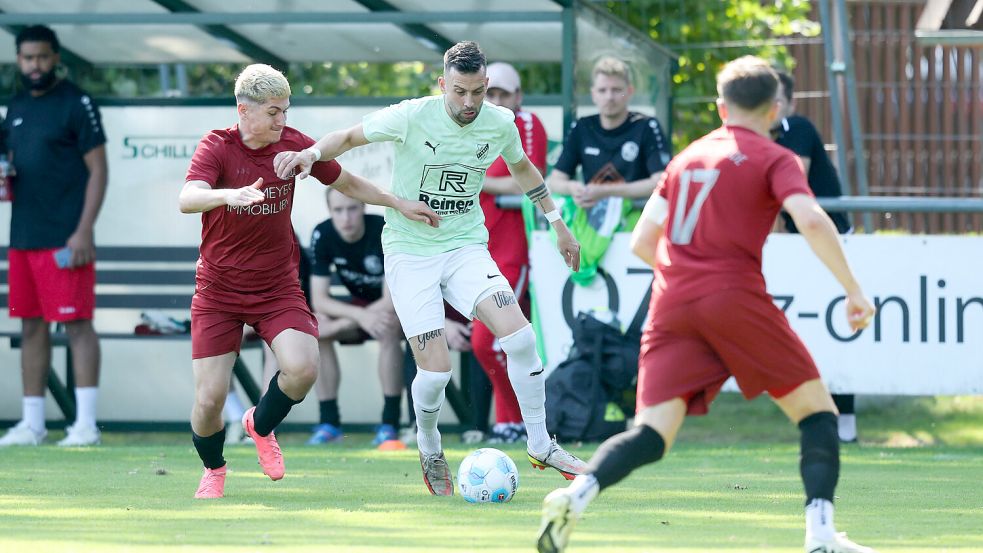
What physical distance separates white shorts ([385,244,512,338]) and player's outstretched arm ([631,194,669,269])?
74.0 inches

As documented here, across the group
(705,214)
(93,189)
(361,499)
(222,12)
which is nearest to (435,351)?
(361,499)

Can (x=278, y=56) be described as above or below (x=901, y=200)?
above

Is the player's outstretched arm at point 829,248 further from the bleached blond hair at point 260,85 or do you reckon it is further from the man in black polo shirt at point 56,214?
the man in black polo shirt at point 56,214

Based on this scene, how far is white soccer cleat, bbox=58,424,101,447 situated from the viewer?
428 inches

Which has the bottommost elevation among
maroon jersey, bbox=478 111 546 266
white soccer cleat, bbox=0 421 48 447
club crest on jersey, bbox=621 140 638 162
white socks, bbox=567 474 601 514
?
white soccer cleat, bbox=0 421 48 447

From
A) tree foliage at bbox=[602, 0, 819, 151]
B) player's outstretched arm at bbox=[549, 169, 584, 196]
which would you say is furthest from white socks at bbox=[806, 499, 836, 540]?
tree foliage at bbox=[602, 0, 819, 151]

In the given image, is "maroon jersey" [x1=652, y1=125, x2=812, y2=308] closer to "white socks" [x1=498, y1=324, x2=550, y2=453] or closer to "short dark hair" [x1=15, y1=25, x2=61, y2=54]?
"white socks" [x1=498, y1=324, x2=550, y2=453]

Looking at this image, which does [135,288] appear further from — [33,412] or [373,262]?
[373,262]

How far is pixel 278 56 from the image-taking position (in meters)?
12.9

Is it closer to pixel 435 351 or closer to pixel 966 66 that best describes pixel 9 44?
pixel 435 351

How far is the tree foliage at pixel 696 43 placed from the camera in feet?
45.5

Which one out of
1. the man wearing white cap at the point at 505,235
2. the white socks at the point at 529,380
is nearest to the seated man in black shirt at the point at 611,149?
the man wearing white cap at the point at 505,235

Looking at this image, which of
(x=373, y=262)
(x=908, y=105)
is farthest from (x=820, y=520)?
(x=908, y=105)

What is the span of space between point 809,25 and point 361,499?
11.3 m
